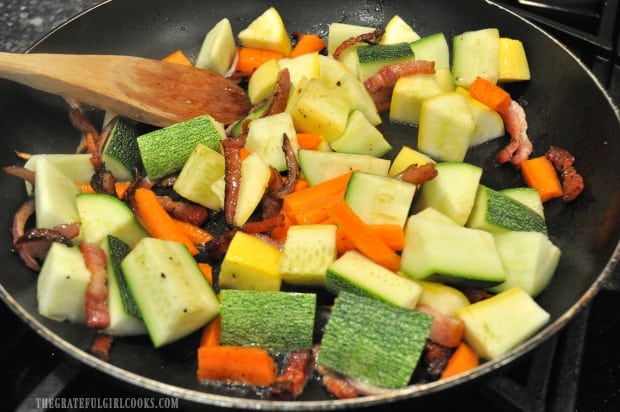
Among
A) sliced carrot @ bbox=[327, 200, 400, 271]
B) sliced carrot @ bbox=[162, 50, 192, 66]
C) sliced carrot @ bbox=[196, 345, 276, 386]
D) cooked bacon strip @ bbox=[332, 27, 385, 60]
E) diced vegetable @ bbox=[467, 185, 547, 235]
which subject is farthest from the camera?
sliced carrot @ bbox=[162, 50, 192, 66]

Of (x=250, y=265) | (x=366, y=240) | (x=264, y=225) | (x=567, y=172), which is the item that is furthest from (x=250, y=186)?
(x=567, y=172)

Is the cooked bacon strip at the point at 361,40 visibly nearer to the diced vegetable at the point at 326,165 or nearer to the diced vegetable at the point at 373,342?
the diced vegetable at the point at 326,165

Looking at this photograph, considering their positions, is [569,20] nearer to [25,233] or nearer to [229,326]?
[229,326]

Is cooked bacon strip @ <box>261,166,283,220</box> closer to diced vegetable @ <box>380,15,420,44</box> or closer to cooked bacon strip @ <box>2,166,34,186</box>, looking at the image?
cooked bacon strip @ <box>2,166,34,186</box>

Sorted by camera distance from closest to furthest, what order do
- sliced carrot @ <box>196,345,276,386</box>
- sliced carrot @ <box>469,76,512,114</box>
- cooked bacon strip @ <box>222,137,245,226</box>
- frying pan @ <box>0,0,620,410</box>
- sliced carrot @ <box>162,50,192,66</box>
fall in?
1. frying pan @ <box>0,0,620,410</box>
2. sliced carrot @ <box>196,345,276,386</box>
3. cooked bacon strip @ <box>222,137,245,226</box>
4. sliced carrot @ <box>469,76,512,114</box>
5. sliced carrot @ <box>162,50,192,66</box>

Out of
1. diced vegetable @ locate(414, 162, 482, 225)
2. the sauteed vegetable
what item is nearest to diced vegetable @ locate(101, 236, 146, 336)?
the sauteed vegetable

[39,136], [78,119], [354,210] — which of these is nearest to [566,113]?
[354,210]

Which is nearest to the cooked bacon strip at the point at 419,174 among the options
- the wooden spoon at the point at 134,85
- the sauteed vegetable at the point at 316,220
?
the sauteed vegetable at the point at 316,220

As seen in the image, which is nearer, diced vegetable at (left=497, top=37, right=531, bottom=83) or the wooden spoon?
the wooden spoon
